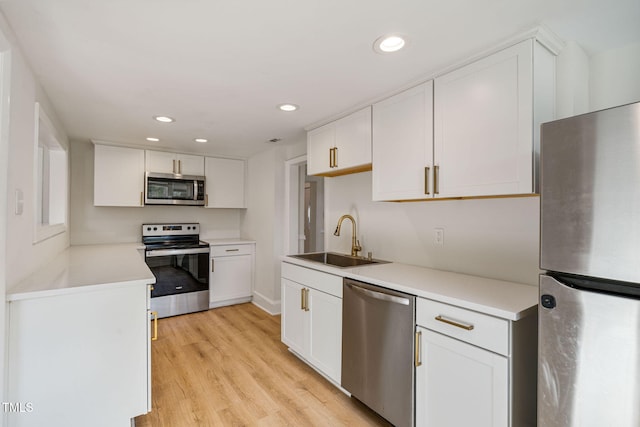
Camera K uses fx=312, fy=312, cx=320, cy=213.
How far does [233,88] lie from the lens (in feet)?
6.77

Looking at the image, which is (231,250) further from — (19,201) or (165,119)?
(19,201)

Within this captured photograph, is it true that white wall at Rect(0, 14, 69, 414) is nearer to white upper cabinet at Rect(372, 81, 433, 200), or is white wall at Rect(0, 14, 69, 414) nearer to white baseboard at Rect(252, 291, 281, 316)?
white upper cabinet at Rect(372, 81, 433, 200)

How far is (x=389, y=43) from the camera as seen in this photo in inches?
59.9

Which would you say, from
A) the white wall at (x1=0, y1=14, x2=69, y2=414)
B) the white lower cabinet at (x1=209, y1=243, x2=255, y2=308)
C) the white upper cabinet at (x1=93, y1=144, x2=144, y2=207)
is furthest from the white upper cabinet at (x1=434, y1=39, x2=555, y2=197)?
the white upper cabinet at (x1=93, y1=144, x2=144, y2=207)

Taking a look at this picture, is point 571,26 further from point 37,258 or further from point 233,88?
point 37,258

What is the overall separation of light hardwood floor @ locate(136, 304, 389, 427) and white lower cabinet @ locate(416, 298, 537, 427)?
573 millimetres

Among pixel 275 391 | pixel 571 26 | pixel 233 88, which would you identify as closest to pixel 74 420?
pixel 275 391

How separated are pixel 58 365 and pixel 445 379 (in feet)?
6.19

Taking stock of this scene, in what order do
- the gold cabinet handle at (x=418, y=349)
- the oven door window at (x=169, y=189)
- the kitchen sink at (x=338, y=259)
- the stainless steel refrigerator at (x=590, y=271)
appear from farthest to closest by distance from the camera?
the oven door window at (x=169, y=189) < the kitchen sink at (x=338, y=259) < the gold cabinet handle at (x=418, y=349) < the stainless steel refrigerator at (x=590, y=271)

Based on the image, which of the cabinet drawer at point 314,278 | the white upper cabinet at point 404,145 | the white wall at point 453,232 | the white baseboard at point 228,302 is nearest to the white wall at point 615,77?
the white wall at point 453,232

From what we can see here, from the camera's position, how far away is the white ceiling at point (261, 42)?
4.17 feet

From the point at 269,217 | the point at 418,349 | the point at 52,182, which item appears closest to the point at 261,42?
the point at 418,349

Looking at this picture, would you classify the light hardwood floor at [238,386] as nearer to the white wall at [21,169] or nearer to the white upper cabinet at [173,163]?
the white wall at [21,169]

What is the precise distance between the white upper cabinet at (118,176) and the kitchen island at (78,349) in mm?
1970
